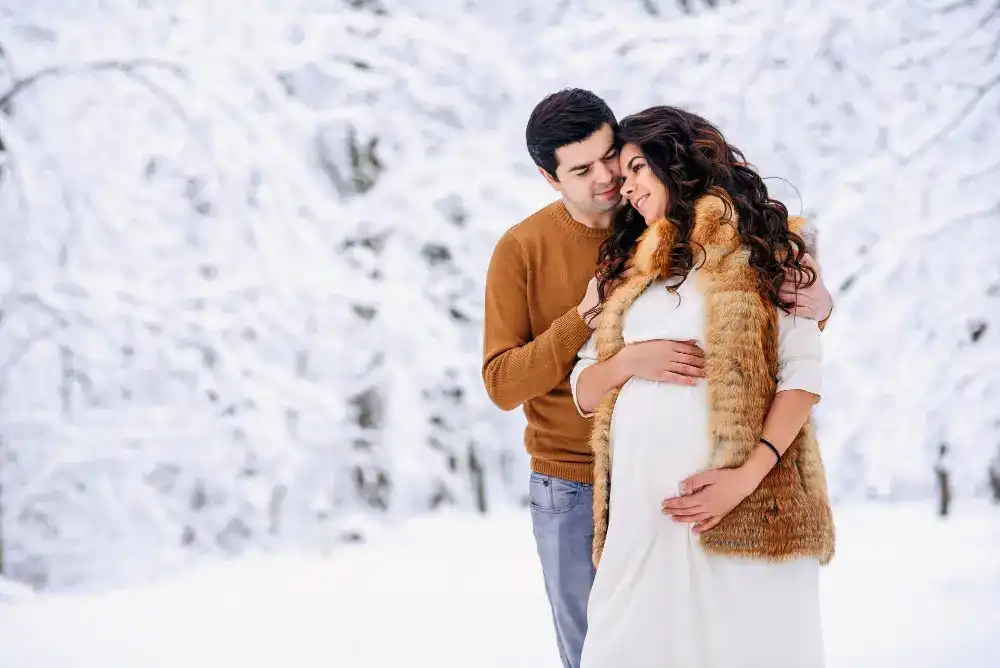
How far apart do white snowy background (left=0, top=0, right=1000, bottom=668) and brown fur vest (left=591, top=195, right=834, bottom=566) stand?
2.35m

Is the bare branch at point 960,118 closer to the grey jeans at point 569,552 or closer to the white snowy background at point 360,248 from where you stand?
the white snowy background at point 360,248

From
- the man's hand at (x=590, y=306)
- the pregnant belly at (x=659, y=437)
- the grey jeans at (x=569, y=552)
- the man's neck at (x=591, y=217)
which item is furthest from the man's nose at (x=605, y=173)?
the grey jeans at (x=569, y=552)

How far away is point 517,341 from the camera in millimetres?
1856

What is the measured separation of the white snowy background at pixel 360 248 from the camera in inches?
152

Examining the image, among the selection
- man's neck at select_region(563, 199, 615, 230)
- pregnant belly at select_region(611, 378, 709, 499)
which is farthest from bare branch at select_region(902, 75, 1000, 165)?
pregnant belly at select_region(611, 378, 709, 499)

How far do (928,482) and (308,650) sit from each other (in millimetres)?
3451

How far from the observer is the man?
1.78 m

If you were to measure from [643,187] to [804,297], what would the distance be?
336 millimetres

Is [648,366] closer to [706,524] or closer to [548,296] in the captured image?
[706,524]

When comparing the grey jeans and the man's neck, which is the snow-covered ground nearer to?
the grey jeans

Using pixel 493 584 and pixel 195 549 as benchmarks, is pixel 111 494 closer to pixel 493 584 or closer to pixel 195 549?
pixel 195 549

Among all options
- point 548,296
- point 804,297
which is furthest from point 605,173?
point 804,297

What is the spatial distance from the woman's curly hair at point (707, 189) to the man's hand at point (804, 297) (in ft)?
0.04

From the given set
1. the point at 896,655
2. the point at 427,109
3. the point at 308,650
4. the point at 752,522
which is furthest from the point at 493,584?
the point at 752,522
